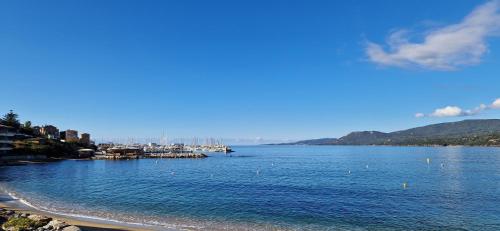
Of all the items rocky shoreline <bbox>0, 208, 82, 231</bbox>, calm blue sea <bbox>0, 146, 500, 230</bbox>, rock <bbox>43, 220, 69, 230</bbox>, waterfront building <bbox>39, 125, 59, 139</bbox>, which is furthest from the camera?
waterfront building <bbox>39, 125, 59, 139</bbox>

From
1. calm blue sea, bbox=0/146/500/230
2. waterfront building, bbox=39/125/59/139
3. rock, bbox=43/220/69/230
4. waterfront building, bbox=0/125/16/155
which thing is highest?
waterfront building, bbox=39/125/59/139

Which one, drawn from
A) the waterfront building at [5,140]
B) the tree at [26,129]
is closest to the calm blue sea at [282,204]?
the waterfront building at [5,140]

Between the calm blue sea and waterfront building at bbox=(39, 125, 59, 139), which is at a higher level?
waterfront building at bbox=(39, 125, 59, 139)

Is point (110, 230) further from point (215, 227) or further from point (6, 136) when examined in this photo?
point (6, 136)

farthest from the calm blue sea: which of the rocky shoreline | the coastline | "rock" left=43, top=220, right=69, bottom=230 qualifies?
"rock" left=43, top=220, right=69, bottom=230

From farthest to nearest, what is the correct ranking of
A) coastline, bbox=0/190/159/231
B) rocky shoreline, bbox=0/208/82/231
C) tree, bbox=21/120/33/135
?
tree, bbox=21/120/33/135, coastline, bbox=0/190/159/231, rocky shoreline, bbox=0/208/82/231

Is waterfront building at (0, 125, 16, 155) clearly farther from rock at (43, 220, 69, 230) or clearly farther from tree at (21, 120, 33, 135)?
rock at (43, 220, 69, 230)

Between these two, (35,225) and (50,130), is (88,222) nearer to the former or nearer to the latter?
(35,225)

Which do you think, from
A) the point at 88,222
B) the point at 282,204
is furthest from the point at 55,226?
the point at 282,204

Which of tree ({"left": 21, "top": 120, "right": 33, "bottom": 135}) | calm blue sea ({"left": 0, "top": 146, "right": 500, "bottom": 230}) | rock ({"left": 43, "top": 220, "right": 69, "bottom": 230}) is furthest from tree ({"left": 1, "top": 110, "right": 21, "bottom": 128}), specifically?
rock ({"left": 43, "top": 220, "right": 69, "bottom": 230})

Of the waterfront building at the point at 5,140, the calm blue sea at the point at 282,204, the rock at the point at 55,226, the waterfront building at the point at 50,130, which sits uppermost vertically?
the waterfront building at the point at 50,130

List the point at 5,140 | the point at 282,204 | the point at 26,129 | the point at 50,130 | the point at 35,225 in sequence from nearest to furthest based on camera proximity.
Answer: the point at 35,225
the point at 282,204
the point at 5,140
the point at 26,129
the point at 50,130

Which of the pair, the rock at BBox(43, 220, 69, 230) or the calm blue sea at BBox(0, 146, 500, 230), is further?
the calm blue sea at BBox(0, 146, 500, 230)

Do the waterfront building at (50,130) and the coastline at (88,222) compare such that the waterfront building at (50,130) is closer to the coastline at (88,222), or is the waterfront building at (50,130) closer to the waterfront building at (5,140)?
the waterfront building at (5,140)
